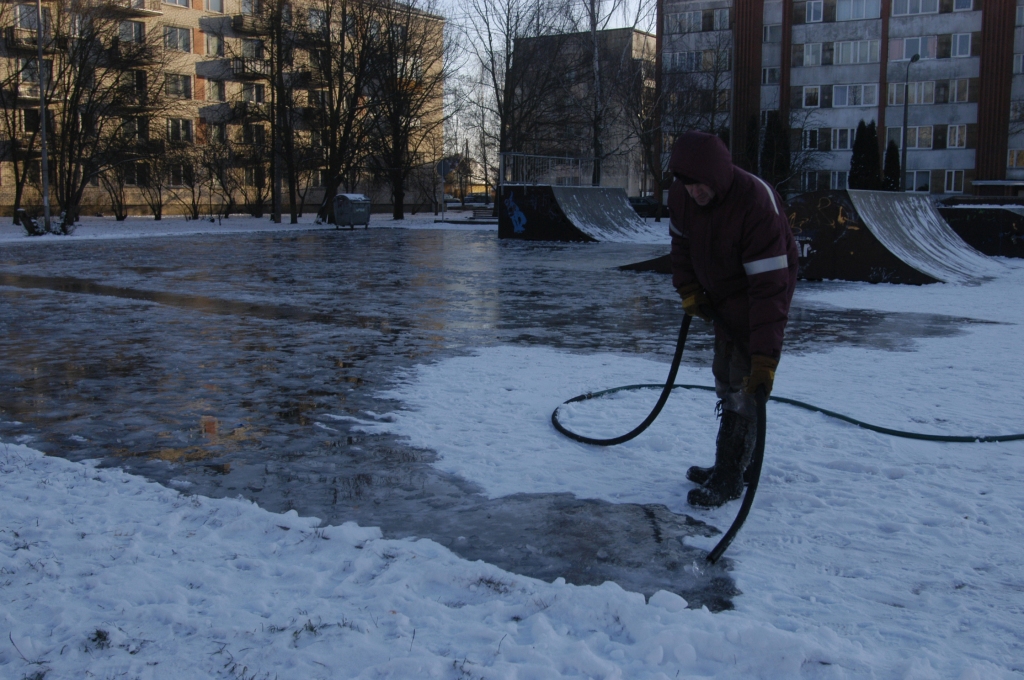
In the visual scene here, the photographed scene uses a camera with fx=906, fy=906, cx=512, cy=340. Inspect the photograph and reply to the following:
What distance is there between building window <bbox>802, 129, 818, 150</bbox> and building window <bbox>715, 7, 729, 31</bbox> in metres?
8.58

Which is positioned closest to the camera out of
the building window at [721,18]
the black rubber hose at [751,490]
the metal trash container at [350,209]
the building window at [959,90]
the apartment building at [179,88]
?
the black rubber hose at [751,490]

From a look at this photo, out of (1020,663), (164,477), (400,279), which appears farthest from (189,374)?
(400,279)

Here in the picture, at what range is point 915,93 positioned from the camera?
54.4 meters

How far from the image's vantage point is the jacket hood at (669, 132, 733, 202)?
12.5 ft

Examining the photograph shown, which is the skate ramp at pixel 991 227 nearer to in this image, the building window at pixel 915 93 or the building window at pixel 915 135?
the building window at pixel 915 135

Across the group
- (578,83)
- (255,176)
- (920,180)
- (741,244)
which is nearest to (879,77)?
(920,180)

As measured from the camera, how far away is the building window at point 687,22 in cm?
5559

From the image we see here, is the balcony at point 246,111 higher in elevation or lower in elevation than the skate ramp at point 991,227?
higher

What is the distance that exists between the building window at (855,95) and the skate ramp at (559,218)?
32760 millimetres

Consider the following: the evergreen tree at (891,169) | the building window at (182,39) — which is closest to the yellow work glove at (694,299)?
the evergreen tree at (891,169)

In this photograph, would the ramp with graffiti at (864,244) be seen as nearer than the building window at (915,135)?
Yes

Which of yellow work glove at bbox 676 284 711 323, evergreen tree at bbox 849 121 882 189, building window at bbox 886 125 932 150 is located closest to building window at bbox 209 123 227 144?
evergreen tree at bbox 849 121 882 189

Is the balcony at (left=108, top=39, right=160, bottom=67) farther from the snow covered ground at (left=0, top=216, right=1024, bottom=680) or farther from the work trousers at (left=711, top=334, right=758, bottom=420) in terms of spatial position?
the work trousers at (left=711, top=334, right=758, bottom=420)

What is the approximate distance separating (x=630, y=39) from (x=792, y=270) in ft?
124
